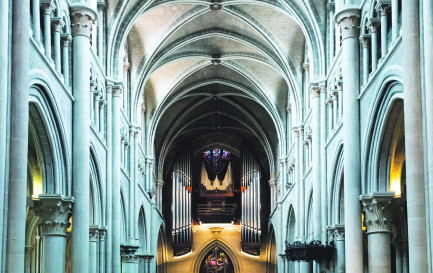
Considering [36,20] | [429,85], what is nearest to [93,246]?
[36,20]

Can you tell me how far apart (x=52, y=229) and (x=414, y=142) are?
11569mm

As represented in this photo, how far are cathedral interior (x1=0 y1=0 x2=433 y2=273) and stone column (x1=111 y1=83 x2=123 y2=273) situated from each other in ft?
0.20

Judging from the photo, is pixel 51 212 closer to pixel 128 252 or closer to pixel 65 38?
pixel 65 38

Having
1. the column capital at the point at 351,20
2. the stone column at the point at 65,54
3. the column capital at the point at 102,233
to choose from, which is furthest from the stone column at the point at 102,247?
the column capital at the point at 351,20

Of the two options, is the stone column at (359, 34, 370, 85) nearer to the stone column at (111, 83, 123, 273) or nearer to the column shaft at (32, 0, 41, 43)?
the column shaft at (32, 0, 41, 43)

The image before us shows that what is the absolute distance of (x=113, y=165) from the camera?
1249 inches

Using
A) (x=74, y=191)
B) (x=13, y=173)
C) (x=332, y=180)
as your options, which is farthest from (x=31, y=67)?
(x=332, y=180)

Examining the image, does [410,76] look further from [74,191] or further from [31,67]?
[74,191]

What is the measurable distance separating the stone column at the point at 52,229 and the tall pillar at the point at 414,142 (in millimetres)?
10893

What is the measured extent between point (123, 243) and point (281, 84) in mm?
13726

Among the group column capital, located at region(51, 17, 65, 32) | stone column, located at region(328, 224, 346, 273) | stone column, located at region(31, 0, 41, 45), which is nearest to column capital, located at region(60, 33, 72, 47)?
column capital, located at region(51, 17, 65, 32)

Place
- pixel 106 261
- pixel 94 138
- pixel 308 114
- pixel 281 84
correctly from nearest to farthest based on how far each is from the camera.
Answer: pixel 94 138
pixel 106 261
pixel 308 114
pixel 281 84

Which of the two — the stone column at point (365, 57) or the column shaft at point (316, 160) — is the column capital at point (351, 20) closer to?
the stone column at point (365, 57)

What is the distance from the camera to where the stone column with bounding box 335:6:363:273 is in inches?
946
